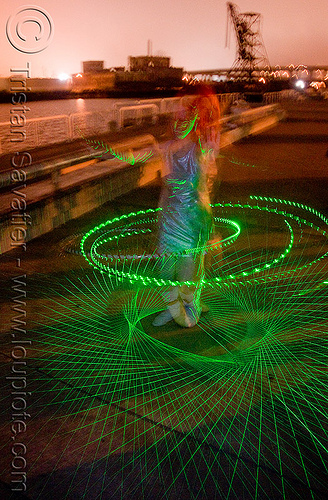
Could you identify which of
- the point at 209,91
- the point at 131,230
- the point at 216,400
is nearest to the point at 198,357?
the point at 216,400

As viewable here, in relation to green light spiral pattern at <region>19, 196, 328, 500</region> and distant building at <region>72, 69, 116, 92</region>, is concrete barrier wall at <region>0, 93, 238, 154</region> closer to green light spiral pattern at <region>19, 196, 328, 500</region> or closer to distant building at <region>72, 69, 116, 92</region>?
green light spiral pattern at <region>19, 196, 328, 500</region>

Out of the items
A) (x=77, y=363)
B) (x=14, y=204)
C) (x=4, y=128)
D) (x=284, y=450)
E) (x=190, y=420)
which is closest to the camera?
(x=284, y=450)

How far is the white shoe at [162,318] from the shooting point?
4970 mm

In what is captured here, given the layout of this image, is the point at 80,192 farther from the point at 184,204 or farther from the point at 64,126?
the point at 64,126

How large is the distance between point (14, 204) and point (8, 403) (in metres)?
4.45

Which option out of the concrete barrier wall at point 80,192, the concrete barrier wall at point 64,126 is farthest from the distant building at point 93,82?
the concrete barrier wall at point 80,192

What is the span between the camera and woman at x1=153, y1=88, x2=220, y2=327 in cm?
436

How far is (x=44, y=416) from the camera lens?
3584mm

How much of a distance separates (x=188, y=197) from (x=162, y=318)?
1.31 m

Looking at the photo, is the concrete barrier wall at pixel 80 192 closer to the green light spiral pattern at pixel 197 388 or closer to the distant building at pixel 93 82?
the green light spiral pattern at pixel 197 388

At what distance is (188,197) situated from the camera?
457 centimetres

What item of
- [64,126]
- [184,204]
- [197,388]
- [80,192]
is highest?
[64,126]

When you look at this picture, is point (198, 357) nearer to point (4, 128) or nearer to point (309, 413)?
point (309, 413)

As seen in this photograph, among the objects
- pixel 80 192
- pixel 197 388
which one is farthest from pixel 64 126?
pixel 197 388
